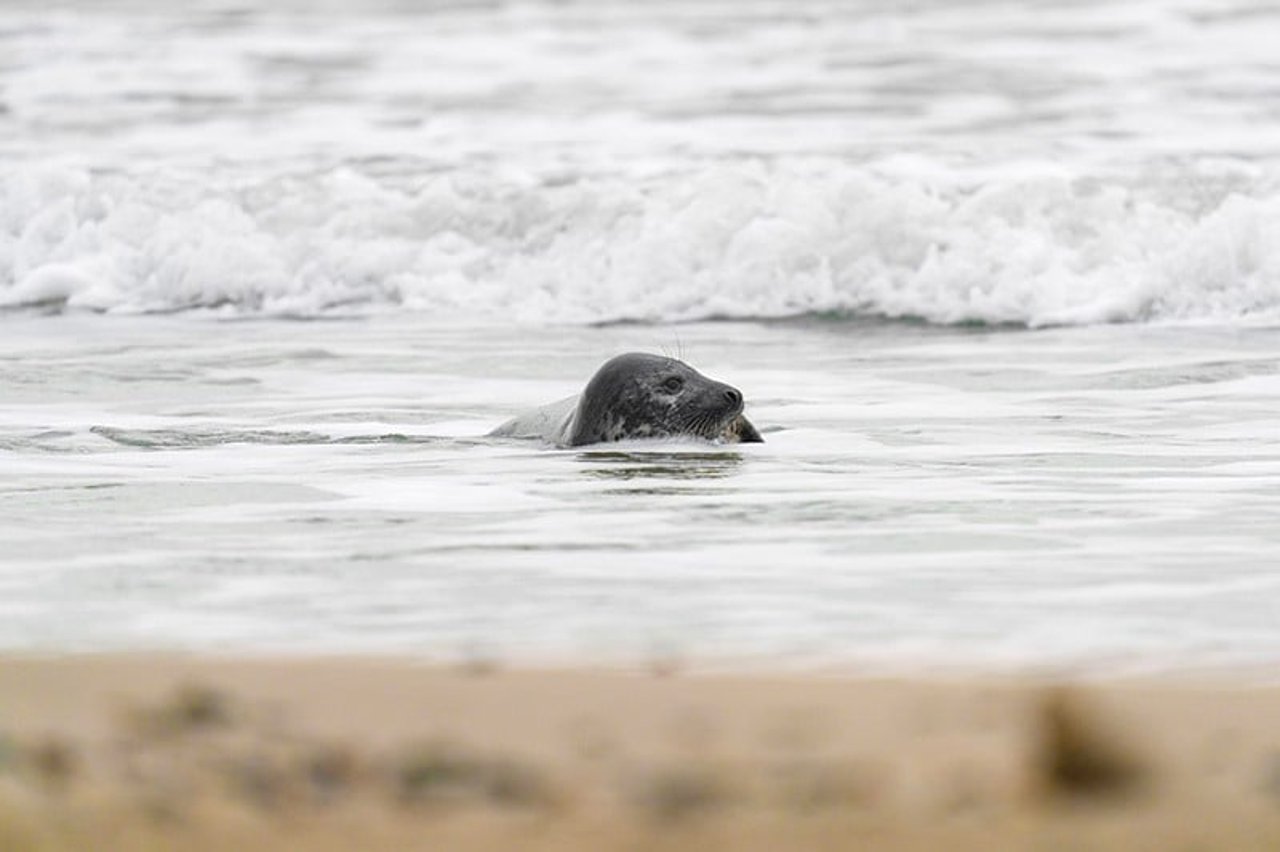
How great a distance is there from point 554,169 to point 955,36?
7496 mm

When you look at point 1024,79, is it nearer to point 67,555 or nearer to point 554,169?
point 554,169

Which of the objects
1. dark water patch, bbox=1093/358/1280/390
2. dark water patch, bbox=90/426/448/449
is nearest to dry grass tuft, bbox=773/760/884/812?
dark water patch, bbox=90/426/448/449

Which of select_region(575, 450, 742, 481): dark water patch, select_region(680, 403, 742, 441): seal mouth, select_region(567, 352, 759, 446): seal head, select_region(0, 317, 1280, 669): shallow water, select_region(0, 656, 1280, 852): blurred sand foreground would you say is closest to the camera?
select_region(0, 656, 1280, 852): blurred sand foreground

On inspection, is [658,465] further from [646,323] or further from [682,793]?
[646,323]

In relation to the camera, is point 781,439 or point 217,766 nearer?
point 217,766

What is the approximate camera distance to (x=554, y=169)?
1923 cm

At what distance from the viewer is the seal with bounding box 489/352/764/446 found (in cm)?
1021

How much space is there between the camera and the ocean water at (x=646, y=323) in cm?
642

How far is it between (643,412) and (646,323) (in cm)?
543

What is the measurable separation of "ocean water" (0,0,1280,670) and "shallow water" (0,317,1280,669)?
3 centimetres

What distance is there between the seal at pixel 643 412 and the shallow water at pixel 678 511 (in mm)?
133

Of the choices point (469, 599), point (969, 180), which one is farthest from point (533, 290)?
point (469, 599)

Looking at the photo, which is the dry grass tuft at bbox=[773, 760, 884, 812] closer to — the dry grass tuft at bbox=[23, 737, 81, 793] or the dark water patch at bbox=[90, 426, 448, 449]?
the dry grass tuft at bbox=[23, 737, 81, 793]

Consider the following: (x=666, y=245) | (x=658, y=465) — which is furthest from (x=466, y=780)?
(x=666, y=245)
